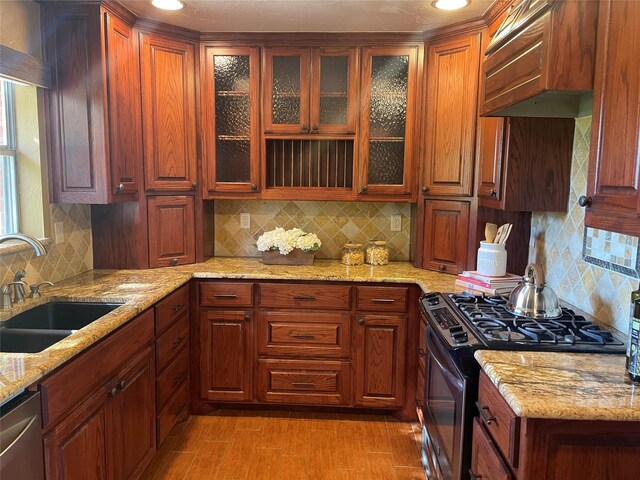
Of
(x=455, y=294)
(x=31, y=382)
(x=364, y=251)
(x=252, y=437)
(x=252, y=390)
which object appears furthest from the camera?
(x=364, y=251)

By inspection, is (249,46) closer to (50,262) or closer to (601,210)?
(50,262)

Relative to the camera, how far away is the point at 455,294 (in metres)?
2.32

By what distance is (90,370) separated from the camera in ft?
5.50

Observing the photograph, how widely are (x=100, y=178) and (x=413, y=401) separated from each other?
2174mm

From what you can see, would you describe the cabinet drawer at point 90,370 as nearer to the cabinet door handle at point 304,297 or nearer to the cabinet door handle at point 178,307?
the cabinet door handle at point 178,307

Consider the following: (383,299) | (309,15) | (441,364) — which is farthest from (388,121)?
(441,364)

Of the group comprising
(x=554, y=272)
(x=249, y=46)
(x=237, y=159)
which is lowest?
(x=554, y=272)

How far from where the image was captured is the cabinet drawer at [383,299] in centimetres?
276

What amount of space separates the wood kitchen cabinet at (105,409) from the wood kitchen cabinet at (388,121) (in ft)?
5.25

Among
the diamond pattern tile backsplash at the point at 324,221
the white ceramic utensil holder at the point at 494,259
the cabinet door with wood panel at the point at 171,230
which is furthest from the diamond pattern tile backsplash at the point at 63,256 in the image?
the white ceramic utensil holder at the point at 494,259

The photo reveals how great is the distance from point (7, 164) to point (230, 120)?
125 cm

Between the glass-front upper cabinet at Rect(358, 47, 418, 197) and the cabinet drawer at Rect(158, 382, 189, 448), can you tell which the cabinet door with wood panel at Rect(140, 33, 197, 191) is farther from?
the cabinet drawer at Rect(158, 382, 189, 448)

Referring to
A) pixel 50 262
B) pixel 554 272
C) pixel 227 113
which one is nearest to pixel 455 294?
pixel 554 272

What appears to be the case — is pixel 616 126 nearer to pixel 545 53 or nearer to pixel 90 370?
pixel 545 53
